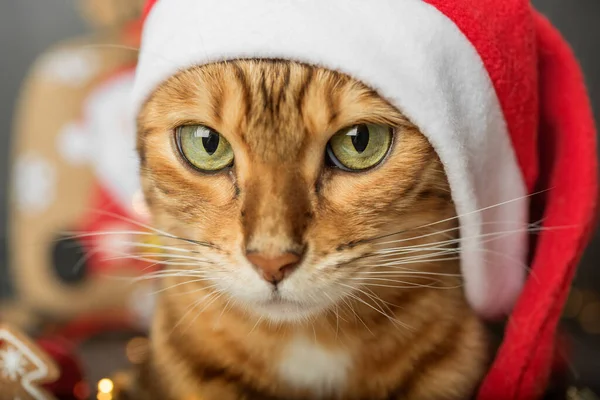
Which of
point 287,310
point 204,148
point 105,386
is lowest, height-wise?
point 105,386

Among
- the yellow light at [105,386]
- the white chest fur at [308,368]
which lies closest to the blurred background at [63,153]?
the yellow light at [105,386]

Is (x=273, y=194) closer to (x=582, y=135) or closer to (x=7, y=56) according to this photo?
(x=582, y=135)

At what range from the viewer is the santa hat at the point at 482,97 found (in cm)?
40

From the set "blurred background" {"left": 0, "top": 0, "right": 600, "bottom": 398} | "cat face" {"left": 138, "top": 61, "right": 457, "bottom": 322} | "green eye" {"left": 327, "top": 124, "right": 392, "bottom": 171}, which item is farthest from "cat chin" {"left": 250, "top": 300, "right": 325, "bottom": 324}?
"blurred background" {"left": 0, "top": 0, "right": 600, "bottom": 398}

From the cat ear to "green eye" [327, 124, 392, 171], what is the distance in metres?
0.17

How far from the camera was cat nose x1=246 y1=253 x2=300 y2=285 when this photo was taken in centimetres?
41

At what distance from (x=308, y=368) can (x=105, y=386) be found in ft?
0.62

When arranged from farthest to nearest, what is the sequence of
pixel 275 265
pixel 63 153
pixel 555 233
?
pixel 63 153 → pixel 555 233 → pixel 275 265

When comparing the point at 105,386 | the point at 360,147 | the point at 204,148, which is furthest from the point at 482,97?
A: the point at 105,386

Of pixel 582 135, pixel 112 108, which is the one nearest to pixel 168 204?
pixel 582 135

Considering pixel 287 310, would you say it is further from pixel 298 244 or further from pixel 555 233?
pixel 555 233

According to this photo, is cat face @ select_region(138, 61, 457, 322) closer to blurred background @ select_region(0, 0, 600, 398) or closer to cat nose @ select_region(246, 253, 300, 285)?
cat nose @ select_region(246, 253, 300, 285)

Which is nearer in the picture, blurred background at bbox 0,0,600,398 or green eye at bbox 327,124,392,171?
green eye at bbox 327,124,392,171

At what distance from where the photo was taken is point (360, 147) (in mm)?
442
